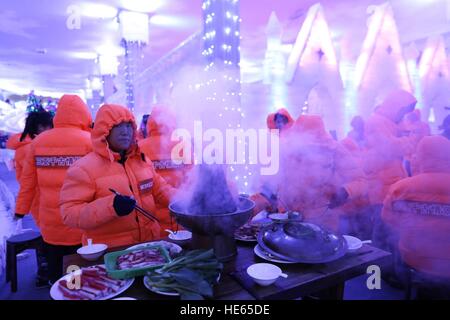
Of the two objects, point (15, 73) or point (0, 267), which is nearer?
point (0, 267)

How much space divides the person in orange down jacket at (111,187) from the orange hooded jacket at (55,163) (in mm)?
903

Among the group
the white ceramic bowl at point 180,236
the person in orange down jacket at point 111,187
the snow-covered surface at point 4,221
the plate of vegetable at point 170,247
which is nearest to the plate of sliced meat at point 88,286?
the plate of vegetable at point 170,247

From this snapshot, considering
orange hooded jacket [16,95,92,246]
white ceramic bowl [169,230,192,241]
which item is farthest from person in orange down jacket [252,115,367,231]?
orange hooded jacket [16,95,92,246]

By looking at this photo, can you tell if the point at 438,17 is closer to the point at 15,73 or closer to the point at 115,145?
the point at 115,145

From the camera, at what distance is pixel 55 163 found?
2855 mm

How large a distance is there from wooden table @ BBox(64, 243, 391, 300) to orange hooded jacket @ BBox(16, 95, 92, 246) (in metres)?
1.37

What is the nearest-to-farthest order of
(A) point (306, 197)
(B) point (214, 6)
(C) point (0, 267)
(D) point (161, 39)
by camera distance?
(A) point (306, 197)
(C) point (0, 267)
(B) point (214, 6)
(D) point (161, 39)

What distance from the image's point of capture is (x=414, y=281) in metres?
2.33

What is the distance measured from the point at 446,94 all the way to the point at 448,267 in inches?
333

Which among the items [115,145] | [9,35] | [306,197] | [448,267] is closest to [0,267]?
[115,145]

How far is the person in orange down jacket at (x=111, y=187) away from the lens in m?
1.88

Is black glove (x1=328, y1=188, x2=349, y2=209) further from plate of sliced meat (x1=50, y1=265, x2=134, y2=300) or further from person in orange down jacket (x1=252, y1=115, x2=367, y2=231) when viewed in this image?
plate of sliced meat (x1=50, y1=265, x2=134, y2=300)

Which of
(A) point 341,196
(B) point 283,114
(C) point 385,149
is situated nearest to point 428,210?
(A) point 341,196

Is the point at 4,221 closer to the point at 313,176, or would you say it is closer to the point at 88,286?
the point at 88,286
